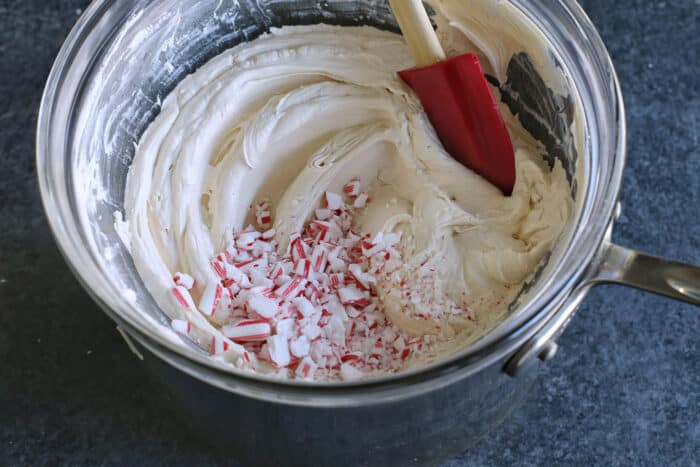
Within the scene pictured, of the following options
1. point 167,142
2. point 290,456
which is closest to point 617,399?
point 290,456

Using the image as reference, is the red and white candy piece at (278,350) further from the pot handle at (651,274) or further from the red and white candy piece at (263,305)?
the pot handle at (651,274)

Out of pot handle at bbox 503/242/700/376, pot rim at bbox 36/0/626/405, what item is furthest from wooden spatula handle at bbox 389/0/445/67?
pot handle at bbox 503/242/700/376

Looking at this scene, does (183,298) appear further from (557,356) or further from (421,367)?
(557,356)

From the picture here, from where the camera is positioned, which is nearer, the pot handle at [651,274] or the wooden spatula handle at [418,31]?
the pot handle at [651,274]

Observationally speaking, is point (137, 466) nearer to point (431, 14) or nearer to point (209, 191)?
point (209, 191)

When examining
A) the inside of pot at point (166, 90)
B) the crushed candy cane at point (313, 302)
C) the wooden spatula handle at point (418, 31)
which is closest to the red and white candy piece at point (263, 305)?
the crushed candy cane at point (313, 302)

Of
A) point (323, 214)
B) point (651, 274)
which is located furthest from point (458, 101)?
point (651, 274)
